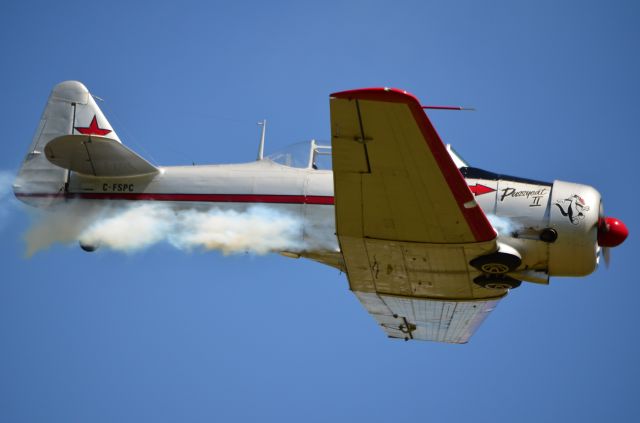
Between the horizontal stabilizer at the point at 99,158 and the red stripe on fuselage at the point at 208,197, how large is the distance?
0.35 m

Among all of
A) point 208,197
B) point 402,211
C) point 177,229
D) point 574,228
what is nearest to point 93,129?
point 177,229

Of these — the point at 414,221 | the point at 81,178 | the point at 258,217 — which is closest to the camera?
the point at 414,221

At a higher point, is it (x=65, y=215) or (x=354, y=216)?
(x=65, y=215)

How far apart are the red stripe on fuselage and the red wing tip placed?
10.7 ft

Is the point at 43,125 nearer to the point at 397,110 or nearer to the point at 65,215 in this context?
the point at 65,215

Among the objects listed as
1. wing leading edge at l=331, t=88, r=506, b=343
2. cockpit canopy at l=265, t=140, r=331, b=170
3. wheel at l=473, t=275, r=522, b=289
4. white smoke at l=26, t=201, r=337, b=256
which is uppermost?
cockpit canopy at l=265, t=140, r=331, b=170

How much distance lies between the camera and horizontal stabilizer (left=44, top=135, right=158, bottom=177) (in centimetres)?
1360

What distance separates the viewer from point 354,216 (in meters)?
11.2

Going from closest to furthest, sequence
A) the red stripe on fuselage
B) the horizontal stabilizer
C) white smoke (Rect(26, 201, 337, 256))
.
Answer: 1. the red stripe on fuselage
2. white smoke (Rect(26, 201, 337, 256))
3. the horizontal stabilizer

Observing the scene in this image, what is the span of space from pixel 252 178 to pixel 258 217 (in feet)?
1.95

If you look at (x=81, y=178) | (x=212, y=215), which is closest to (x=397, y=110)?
(x=212, y=215)

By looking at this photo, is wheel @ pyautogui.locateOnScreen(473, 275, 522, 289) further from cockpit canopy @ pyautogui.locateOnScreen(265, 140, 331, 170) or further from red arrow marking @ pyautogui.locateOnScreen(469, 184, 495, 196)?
cockpit canopy @ pyautogui.locateOnScreen(265, 140, 331, 170)

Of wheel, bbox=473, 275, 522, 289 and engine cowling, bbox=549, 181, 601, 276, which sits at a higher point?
engine cowling, bbox=549, 181, 601, 276

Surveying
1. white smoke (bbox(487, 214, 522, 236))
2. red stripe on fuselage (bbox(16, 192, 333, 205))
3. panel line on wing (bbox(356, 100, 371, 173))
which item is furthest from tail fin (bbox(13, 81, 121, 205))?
white smoke (bbox(487, 214, 522, 236))
